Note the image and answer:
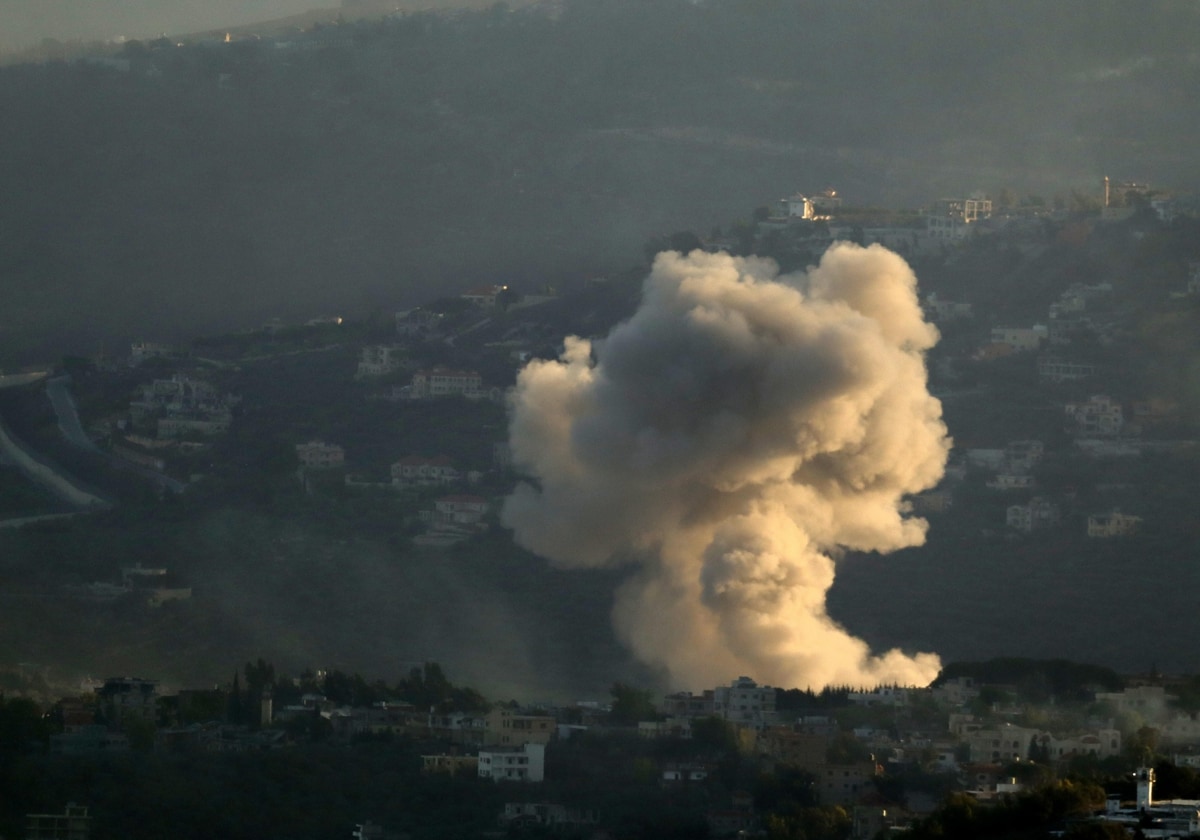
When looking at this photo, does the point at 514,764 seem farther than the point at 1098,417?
No

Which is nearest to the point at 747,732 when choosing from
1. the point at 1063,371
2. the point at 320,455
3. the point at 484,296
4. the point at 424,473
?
the point at 424,473

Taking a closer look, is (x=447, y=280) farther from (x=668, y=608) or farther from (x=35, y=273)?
(x=668, y=608)

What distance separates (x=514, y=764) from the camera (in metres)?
55.1

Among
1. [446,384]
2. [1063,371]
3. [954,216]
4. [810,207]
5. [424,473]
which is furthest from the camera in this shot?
[810,207]

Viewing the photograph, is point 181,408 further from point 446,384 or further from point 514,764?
point 514,764

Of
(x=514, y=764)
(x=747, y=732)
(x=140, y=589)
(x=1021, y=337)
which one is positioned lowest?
(x=514, y=764)

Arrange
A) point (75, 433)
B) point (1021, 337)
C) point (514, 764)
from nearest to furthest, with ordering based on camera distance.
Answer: point (514, 764), point (1021, 337), point (75, 433)

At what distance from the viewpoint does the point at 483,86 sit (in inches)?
5098

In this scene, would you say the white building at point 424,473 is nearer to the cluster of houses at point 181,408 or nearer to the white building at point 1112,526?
the cluster of houses at point 181,408

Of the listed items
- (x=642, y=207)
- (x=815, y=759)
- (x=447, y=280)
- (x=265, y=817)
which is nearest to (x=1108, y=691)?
(x=815, y=759)

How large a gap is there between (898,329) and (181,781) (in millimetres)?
18673

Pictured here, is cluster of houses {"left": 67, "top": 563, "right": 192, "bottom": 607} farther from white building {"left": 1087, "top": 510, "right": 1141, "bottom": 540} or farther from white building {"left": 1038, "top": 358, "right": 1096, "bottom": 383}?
white building {"left": 1038, "top": 358, "right": 1096, "bottom": 383}

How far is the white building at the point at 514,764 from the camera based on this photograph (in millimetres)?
54719

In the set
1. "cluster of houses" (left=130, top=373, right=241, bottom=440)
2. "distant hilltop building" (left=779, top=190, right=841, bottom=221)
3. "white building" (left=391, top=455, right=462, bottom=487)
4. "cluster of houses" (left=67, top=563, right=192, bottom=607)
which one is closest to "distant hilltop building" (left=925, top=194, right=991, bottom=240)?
"distant hilltop building" (left=779, top=190, right=841, bottom=221)
